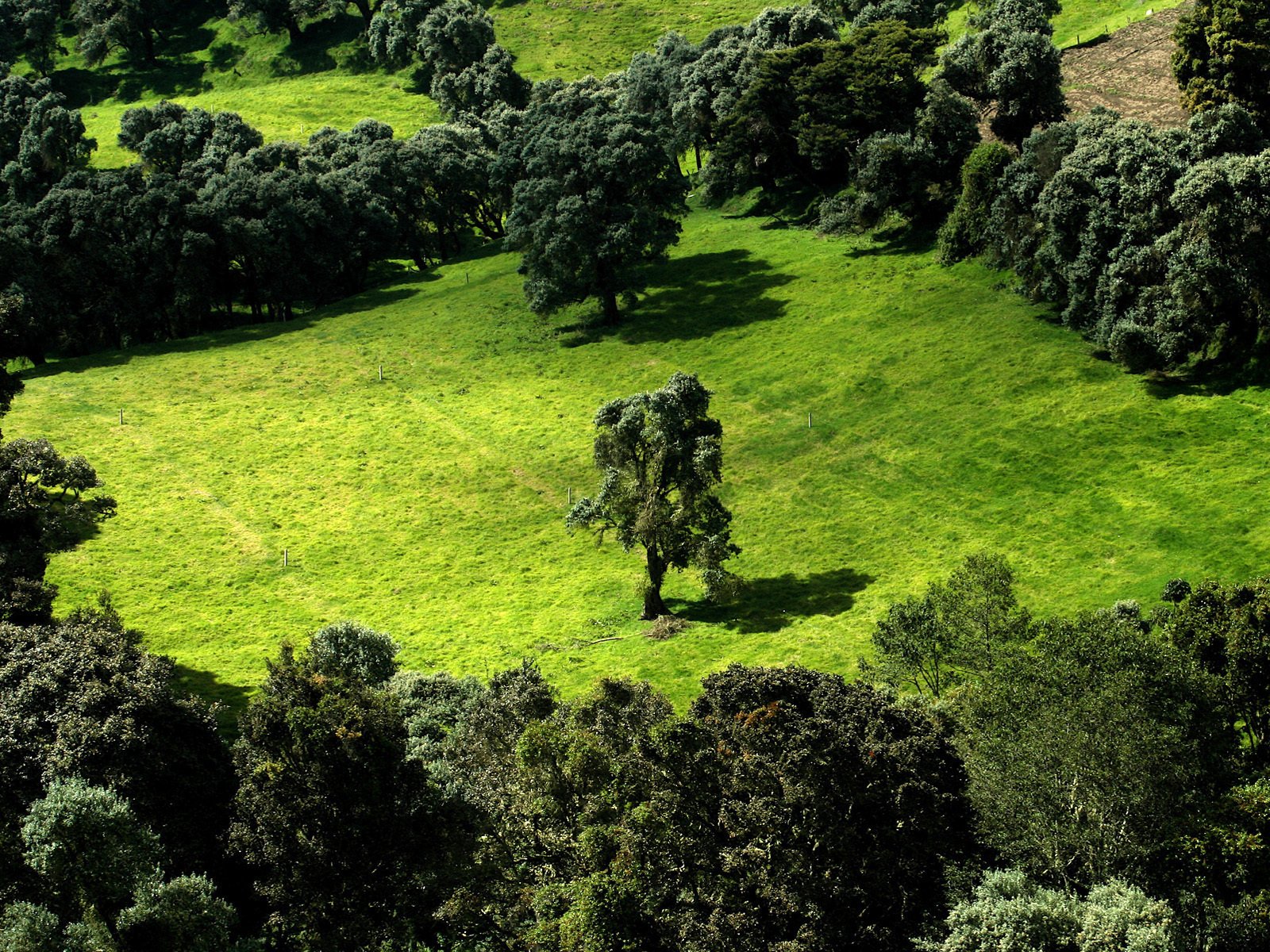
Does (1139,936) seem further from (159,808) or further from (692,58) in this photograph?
Result: (692,58)

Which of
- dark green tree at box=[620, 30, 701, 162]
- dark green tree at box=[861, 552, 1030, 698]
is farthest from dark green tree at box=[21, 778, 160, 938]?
dark green tree at box=[620, 30, 701, 162]

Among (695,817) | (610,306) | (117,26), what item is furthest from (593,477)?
(117,26)

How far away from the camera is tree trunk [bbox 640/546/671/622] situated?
60781 millimetres

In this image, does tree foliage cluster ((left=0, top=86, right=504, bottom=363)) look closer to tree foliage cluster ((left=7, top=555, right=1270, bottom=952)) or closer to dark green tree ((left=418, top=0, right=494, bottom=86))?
dark green tree ((left=418, top=0, right=494, bottom=86))

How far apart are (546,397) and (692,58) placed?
59848 millimetres

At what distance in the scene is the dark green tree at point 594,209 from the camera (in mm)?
94000

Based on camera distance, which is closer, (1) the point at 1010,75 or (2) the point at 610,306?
(1) the point at 1010,75

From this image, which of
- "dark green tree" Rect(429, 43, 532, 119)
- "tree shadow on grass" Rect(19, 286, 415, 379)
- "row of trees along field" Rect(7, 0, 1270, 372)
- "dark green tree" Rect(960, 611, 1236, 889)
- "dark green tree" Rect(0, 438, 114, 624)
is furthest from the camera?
"dark green tree" Rect(429, 43, 532, 119)

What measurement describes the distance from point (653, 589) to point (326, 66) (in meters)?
139

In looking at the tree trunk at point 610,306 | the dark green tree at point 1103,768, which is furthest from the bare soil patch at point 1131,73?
the dark green tree at point 1103,768

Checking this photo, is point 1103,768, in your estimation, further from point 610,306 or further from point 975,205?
point 610,306

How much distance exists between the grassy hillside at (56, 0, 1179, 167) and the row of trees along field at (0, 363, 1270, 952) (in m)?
120

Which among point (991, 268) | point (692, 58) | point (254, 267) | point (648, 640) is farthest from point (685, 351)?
point (692, 58)

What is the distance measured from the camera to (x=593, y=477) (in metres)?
76.2
